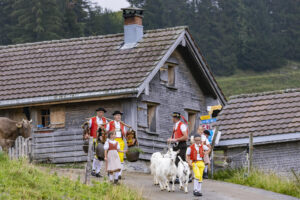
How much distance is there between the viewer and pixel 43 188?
15281mm

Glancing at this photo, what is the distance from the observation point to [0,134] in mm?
22781

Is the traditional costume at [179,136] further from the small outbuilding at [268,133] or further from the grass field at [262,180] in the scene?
the small outbuilding at [268,133]

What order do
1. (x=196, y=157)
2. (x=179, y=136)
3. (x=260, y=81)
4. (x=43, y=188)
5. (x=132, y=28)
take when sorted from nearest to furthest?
1. (x=43, y=188)
2. (x=196, y=157)
3. (x=179, y=136)
4. (x=132, y=28)
5. (x=260, y=81)

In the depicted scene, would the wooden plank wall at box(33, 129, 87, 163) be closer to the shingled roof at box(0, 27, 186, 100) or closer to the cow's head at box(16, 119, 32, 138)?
the shingled roof at box(0, 27, 186, 100)

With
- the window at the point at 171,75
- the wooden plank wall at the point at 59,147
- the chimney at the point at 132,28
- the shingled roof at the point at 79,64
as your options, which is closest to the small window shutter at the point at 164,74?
the window at the point at 171,75

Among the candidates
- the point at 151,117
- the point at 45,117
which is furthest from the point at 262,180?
the point at 45,117

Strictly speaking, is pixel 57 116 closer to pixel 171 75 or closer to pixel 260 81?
pixel 171 75

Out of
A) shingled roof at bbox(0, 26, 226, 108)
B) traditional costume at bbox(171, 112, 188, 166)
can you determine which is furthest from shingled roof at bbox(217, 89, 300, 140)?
traditional costume at bbox(171, 112, 188, 166)

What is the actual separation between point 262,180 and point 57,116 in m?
8.35

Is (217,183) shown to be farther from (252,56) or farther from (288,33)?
(288,33)

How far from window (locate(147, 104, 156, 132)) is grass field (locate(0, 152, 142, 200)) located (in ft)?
31.6

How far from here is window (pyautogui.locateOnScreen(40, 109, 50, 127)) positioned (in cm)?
2631

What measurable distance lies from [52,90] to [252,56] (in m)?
76.6

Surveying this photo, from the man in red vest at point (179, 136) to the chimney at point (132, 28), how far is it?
8.30 m
